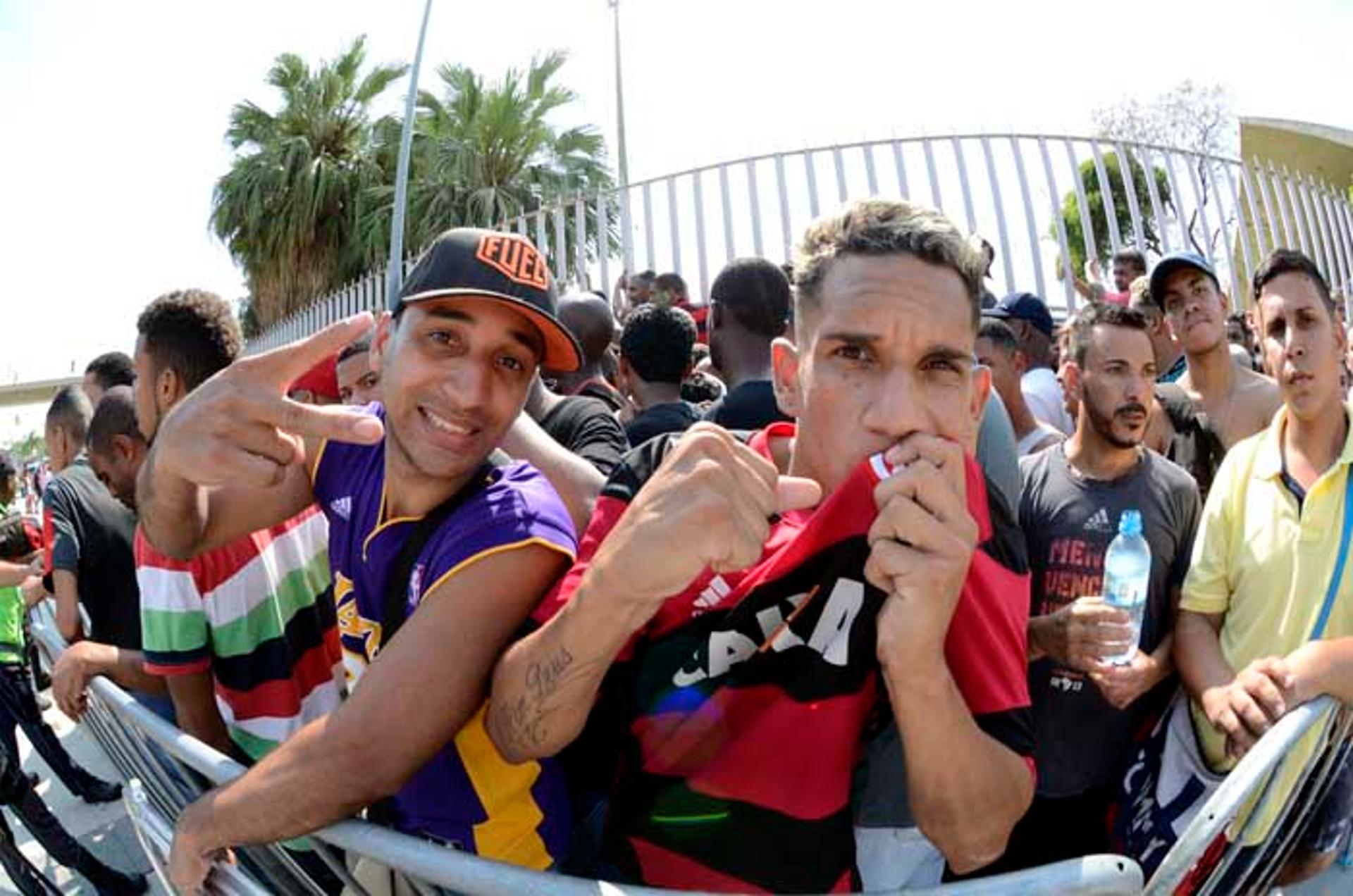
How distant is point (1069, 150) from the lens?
899 centimetres

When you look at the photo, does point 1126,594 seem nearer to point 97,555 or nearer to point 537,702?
point 537,702

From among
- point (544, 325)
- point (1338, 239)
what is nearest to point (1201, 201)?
point (1338, 239)

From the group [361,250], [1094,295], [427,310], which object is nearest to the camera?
[427,310]

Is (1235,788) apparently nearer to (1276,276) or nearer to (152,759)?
(152,759)

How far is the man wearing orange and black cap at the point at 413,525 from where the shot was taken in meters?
1.51

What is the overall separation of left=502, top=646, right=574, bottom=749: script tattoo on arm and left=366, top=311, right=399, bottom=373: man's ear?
37.9 inches

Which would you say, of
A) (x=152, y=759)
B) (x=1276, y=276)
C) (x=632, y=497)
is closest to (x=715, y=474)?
(x=632, y=497)

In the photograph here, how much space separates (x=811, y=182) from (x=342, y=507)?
8.19 metres

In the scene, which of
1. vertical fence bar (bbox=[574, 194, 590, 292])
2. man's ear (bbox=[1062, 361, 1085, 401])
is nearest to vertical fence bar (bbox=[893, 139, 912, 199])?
vertical fence bar (bbox=[574, 194, 590, 292])

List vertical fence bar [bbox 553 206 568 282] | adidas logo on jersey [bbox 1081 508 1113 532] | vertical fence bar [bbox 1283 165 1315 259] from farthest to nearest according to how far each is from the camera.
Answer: vertical fence bar [bbox 553 206 568 282], vertical fence bar [bbox 1283 165 1315 259], adidas logo on jersey [bbox 1081 508 1113 532]

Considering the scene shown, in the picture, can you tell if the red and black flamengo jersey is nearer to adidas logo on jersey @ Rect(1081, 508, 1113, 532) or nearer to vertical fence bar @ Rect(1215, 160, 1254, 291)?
adidas logo on jersey @ Rect(1081, 508, 1113, 532)

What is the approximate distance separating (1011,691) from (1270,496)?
1490mm

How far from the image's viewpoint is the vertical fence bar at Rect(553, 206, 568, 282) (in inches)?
398

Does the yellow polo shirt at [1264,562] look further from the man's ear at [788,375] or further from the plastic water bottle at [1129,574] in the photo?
the man's ear at [788,375]
